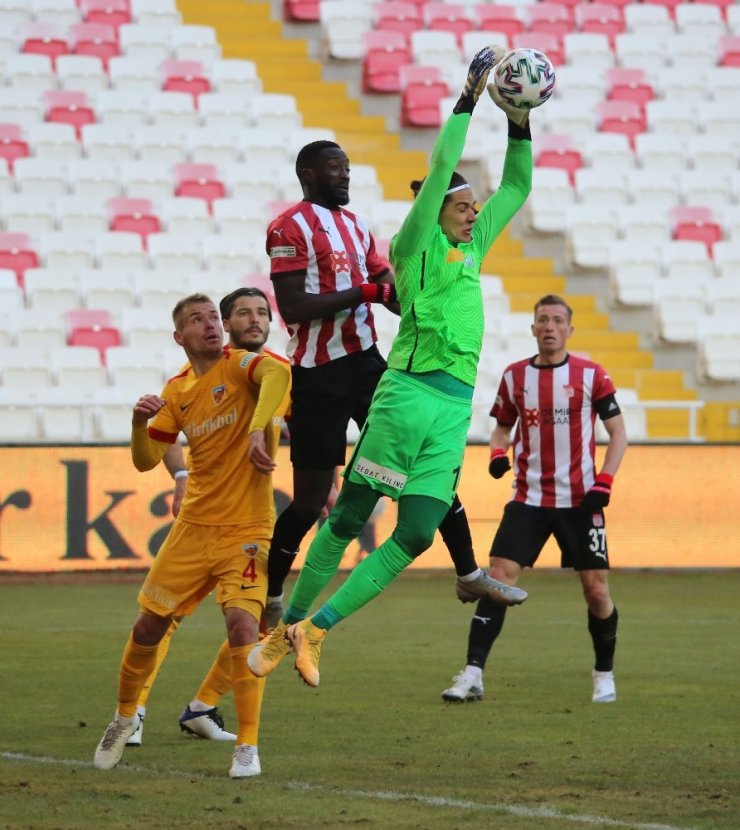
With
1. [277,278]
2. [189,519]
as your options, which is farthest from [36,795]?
[277,278]

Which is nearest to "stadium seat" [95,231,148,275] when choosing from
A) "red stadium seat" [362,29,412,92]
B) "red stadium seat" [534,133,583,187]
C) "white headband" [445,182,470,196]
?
"red stadium seat" [362,29,412,92]

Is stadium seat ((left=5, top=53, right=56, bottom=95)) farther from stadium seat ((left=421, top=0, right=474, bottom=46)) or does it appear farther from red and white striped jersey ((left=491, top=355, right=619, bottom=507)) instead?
red and white striped jersey ((left=491, top=355, right=619, bottom=507))

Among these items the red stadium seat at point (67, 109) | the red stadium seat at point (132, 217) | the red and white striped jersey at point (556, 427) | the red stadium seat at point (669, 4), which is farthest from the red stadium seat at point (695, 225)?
the red and white striped jersey at point (556, 427)

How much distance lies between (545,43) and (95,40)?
6.17 m

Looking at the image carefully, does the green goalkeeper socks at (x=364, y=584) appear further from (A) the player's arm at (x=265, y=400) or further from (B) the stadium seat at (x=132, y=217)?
(B) the stadium seat at (x=132, y=217)

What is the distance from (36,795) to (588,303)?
1518 cm

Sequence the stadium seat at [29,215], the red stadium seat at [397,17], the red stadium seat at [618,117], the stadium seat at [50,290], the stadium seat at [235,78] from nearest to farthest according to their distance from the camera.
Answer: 1. the stadium seat at [50,290]
2. the stadium seat at [29,215]
3. the stadium seat at [235,78]
4. the red stadium seat at [618,117]
5. the red stadium seat at [397,17]

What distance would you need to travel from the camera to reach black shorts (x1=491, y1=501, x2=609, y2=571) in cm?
832

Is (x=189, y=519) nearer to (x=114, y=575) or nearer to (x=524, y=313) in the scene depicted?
(x=114, y=575)

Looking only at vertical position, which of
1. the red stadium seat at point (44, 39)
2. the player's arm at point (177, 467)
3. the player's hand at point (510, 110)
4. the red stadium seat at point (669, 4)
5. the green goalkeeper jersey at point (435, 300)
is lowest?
the player's arm at point (177, 467)

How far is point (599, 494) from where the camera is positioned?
8234 millimetres

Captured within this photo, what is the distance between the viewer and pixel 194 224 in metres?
19.0

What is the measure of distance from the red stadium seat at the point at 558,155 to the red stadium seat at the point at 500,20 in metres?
2.03

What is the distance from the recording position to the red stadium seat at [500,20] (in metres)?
22.6
